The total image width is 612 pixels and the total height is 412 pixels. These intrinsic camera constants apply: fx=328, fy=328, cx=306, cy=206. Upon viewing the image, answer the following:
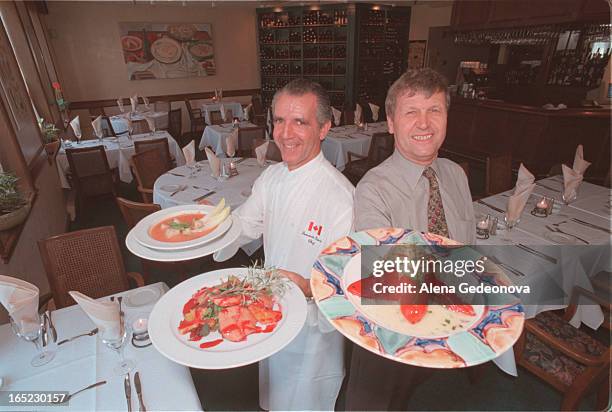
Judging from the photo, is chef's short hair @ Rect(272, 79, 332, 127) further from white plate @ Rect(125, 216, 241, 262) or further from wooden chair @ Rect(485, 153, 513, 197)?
wooden chair @ Rect(485, 153, 513, 197)

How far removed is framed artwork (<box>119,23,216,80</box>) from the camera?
7617 mm

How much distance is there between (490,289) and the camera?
78 cm

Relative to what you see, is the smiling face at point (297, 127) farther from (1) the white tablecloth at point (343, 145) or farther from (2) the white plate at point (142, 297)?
(1) the white tablecloth at point (343, 145)

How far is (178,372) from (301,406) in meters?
0.72

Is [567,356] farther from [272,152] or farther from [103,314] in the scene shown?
[272,152]

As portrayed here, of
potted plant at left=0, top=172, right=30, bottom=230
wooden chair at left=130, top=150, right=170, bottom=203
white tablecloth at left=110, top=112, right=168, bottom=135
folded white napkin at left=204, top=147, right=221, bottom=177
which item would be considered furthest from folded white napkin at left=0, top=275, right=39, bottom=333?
white tablecloth at left=110, top=112, right=168, bottom=135

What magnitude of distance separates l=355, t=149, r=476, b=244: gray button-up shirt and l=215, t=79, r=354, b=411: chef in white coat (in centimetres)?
23

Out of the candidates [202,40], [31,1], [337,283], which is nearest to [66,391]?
[337,283]

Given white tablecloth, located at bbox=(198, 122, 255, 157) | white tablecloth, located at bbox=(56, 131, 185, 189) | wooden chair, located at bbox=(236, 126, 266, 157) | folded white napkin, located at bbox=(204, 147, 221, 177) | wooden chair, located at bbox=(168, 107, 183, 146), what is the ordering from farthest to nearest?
wooden chair, located at bbox=(168, 107, 183, 146)
white tablecloth, located at bbox=(198, 122, 255, 157)
wooden chair, located at bbox=(236, 126, 266, 157)
white tablecloth, located at bbox=(56, 131, 185, 189)
folded white napkin, located at bbox=(204, 147, 221, 177)

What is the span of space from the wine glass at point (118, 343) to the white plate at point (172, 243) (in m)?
0.32

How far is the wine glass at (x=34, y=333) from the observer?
1.18 m

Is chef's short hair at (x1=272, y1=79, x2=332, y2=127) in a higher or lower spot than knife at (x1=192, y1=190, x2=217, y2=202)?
higher

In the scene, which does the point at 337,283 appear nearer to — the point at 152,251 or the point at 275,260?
A: the point at 152,251

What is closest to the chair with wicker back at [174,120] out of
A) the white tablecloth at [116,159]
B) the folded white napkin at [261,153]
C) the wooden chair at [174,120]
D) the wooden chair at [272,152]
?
the wooden chair at [174,120]
